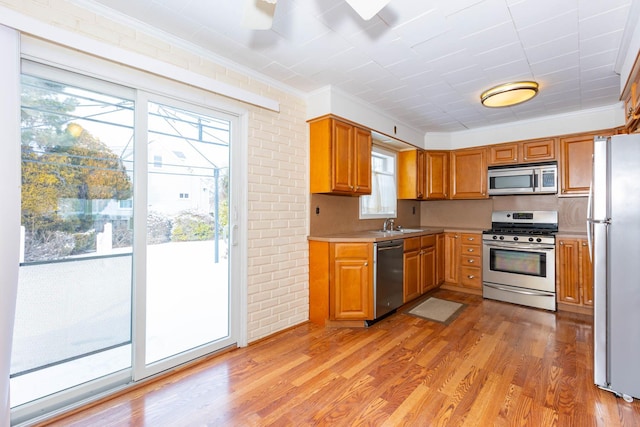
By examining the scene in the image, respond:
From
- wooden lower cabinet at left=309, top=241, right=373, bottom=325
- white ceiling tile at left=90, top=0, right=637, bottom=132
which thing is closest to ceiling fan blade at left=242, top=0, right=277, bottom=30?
white ceiling tile at left=90, top=0, right=637, bottom=132

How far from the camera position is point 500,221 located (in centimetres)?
453

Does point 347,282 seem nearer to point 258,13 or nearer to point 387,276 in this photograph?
point 387,276

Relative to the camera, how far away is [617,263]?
1967 millimetres

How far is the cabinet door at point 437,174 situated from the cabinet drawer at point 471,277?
119 cm

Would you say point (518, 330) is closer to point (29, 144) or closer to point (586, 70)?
point (586, 70)

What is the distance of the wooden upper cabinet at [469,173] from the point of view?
4500mm

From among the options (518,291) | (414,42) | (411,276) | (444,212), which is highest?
(414,42)

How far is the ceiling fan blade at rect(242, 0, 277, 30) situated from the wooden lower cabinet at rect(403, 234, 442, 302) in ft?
9.56

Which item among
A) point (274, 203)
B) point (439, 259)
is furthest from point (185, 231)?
point (439, 259)

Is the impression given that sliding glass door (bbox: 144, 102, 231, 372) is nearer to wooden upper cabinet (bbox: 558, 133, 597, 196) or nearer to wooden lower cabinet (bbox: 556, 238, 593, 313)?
wooden lower cabinet (bbox: 556, 238, 593, 313)

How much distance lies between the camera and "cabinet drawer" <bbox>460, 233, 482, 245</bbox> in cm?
430

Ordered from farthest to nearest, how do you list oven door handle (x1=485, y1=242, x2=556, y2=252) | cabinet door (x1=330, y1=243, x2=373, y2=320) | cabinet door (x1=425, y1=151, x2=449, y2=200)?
cabinet door (x1=425, y1=151, x2=449, y2=200) < oven door handle (x1=485, y1=242, x2=556, y2=252) < cabinet door (x1=330, y1=243, x2=373, y2=320)

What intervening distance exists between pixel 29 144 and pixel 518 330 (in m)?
4.31

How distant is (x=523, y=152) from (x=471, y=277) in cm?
192
